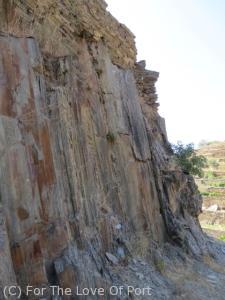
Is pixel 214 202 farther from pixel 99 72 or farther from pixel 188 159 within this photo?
pixel 99 72

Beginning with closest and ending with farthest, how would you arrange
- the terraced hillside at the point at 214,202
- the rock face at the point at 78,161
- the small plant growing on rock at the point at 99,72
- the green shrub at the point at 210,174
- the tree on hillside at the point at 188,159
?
1. the rock face at the point at 78,161
2. the small plant growing on rock at the point at 99,72
3. the tree on hillside at the point at 188,159
4. the terraced hillside at the point at 214,202
5. the green shrub at the point at 210,174

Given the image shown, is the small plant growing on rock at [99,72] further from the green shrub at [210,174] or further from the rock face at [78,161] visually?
the green shrub at [210,174]

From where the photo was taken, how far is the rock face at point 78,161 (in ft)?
15.4

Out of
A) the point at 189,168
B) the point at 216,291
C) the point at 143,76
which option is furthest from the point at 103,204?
the point at 189,168

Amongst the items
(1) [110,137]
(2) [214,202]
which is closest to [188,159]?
(1) [110,137]

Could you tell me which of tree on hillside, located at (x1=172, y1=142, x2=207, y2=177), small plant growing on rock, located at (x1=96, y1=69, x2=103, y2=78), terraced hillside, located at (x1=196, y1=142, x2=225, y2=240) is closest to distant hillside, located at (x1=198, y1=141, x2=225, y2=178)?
terraced hillside, located at (x1=196, y1=142, x2=225, y2=240)

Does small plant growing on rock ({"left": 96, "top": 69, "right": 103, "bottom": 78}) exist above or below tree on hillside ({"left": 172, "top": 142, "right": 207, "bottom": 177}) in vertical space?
above

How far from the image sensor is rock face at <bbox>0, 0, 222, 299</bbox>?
470 cm

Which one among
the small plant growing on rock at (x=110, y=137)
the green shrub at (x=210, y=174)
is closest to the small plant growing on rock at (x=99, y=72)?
the small plant growing on rock at (x=110, y=137)

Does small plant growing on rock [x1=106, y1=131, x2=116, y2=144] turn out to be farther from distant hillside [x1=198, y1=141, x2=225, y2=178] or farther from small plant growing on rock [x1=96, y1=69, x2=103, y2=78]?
distant hillside [x1=198, y1=141, x2=225, y2=178]

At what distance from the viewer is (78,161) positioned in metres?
6.30

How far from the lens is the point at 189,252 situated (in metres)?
9.41

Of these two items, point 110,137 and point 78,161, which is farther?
point 110,137

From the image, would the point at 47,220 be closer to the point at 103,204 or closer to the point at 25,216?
the point at 25,216
